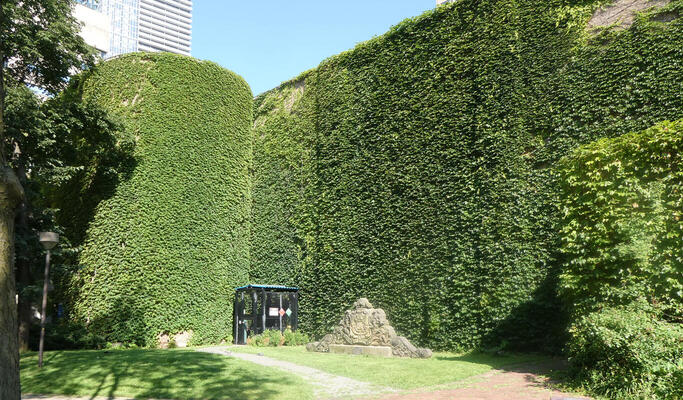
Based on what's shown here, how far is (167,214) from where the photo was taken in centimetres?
1656

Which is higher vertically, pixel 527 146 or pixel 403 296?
pixel 527 146

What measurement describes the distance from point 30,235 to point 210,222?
221 inches

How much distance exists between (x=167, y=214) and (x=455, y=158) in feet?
31.8

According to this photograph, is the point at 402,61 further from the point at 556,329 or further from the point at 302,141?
the point at 556,329

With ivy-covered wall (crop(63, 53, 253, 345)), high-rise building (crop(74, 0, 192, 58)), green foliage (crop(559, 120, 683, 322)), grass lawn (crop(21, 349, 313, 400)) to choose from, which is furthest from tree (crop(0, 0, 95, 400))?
Answer: high-rise building (crop(74, 0, 192, 58))

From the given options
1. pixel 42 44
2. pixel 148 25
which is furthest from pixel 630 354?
pixel 148 25

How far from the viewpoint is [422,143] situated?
15695mm

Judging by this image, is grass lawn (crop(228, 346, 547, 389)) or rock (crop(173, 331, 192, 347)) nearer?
grass lawn (crop(228, 346, 547, 389))

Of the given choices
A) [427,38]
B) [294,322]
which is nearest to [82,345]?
[294,322]

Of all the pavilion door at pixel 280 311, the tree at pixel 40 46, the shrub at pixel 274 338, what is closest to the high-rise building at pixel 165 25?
the tree at pixel 40 46

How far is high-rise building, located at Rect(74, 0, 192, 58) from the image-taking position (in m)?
125

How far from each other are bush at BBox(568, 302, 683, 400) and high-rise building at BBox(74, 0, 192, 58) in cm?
12100

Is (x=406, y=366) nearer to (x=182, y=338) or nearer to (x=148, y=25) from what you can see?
(x=182, y=338)

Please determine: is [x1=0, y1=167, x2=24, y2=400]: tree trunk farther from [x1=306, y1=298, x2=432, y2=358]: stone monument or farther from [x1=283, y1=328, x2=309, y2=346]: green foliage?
[x1=283, y1=328, x2=309, y2=346]: green foliage
